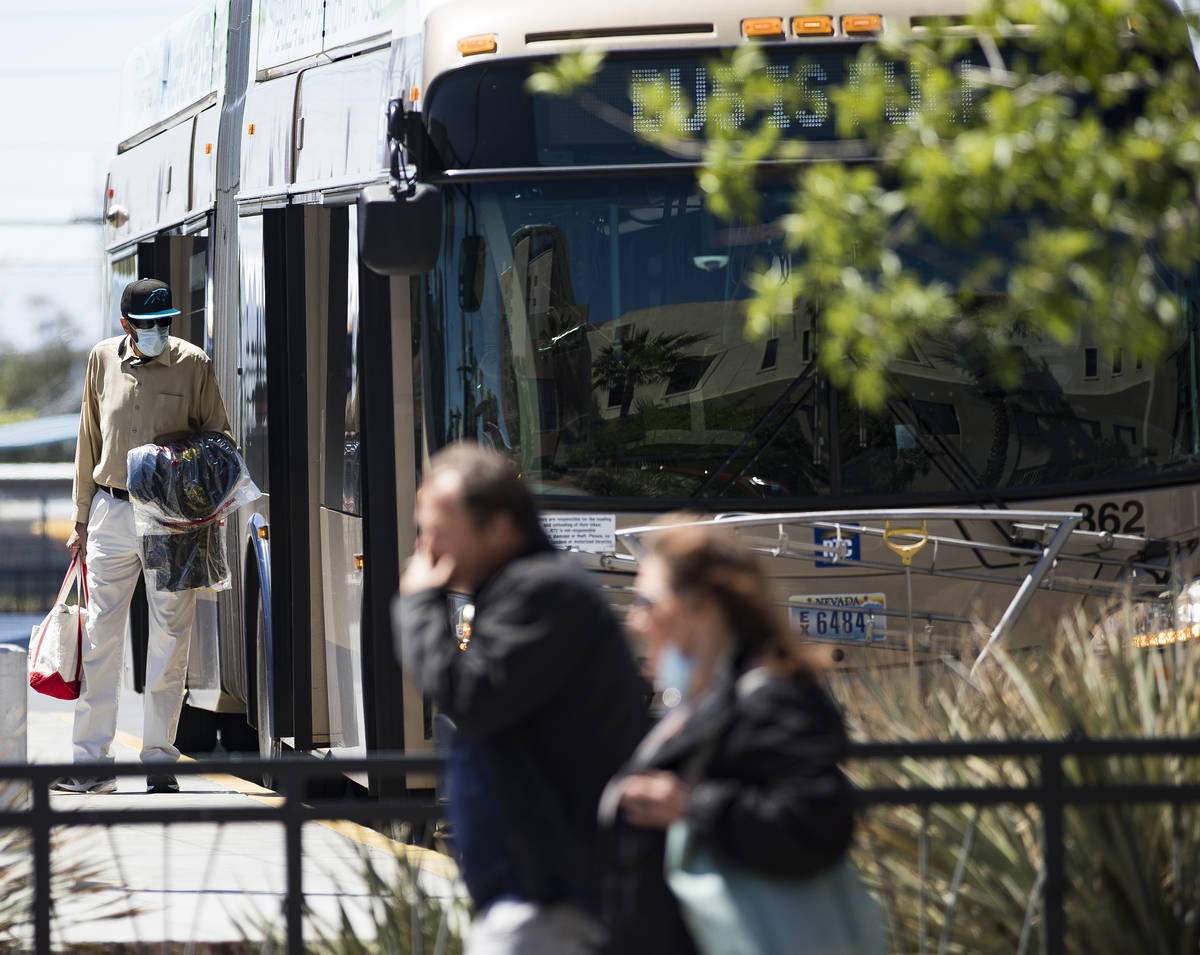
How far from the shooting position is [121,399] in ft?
28.2

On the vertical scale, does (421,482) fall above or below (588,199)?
below

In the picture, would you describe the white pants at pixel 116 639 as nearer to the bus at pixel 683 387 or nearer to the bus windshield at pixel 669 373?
the bus at pixel 683 387

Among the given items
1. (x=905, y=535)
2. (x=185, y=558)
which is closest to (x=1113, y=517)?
(x=905, y=535)

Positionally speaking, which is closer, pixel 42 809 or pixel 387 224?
pixel 42 809

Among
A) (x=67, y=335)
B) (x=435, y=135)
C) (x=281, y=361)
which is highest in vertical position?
(x=67, y=335)

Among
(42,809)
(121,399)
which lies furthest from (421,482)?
(42,809)

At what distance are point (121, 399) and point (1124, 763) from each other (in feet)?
17.1

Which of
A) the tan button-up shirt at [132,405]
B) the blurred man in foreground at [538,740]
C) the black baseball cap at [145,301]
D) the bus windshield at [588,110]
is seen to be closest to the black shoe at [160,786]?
the tan button-up shirt at [132,405]

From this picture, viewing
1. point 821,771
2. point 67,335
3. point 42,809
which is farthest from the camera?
point 67,335

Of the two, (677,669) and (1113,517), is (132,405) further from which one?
(677,669)

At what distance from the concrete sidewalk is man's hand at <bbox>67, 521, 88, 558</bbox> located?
3318 mm

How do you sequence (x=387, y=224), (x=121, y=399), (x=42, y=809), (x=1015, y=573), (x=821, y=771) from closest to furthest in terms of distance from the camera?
(x=821, y=771), (x=42, y=809), (x=387, y=224), (x=1015, y=573), (x=121, y=399)

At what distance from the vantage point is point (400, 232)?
669 centimetres

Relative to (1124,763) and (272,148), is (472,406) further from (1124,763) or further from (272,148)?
(1124,763)
